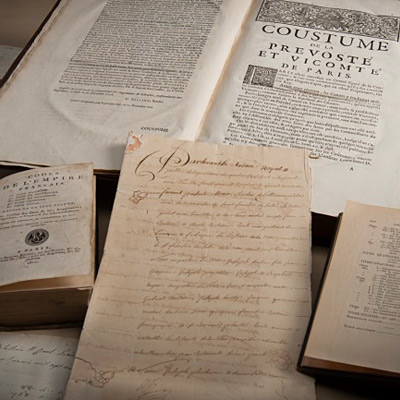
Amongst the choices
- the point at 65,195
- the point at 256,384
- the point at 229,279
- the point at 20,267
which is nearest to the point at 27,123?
the point at 65,195

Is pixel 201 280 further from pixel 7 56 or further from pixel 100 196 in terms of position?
pixel 7 56

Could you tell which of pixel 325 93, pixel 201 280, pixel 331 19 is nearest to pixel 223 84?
pixel 325 93

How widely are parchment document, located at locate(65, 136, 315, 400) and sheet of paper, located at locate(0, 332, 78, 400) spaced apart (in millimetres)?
48

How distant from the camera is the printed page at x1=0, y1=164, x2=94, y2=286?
698mm

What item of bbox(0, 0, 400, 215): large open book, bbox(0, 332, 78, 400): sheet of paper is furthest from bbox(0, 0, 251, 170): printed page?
bbox(0, 332, 78, 400): sheet of paper

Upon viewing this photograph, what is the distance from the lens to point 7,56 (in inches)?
46.1

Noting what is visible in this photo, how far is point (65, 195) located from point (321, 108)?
43 cm

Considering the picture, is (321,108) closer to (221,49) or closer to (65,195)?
(221,49)

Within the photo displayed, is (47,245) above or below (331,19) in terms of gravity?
above

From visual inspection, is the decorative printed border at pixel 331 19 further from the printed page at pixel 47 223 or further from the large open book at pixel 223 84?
the printed page at pixel 47 223

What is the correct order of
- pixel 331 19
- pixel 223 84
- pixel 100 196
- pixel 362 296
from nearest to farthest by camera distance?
pixel 362 296 < pixel 100 196 < pixel 223 84 < pixel 331 19

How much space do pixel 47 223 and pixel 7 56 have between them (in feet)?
1.84

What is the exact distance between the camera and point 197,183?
32.2 inches

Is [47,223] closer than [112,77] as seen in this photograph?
Yes
